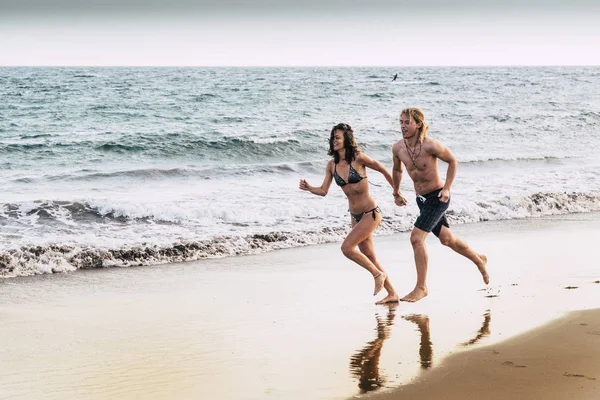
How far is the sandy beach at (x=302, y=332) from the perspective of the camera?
16.0 feet

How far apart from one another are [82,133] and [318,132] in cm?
799

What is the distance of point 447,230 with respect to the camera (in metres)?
7.25

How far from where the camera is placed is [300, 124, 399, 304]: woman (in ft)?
23.3

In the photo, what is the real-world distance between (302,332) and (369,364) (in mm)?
980

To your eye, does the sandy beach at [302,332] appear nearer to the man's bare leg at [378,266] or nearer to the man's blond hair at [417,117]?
the man's bare leg at [378,266]

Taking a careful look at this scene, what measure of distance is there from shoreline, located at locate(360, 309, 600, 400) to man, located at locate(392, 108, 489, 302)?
53.6 inches

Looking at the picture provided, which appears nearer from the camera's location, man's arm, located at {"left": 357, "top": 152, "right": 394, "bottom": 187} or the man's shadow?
the man's shadow

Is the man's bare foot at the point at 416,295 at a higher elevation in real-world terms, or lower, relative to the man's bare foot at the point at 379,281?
lower

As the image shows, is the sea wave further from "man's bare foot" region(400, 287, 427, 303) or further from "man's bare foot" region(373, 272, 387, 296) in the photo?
"man's bare foot" region(400, 287, 427, 303)

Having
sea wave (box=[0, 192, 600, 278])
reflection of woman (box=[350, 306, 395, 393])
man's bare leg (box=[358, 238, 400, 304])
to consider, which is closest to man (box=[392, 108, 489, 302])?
man's bare leg (box=[358, 238, 400, 304])

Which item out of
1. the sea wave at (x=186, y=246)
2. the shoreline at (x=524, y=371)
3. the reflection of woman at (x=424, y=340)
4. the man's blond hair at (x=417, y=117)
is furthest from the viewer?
the sea wave at (x=186, y=246)

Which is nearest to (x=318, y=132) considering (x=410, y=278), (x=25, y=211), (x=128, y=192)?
(x=128, y=192)

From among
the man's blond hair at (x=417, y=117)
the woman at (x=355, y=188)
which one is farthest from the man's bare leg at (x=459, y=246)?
the man's blond hair at (x=417, y=117)

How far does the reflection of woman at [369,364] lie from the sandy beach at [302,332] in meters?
0.01
